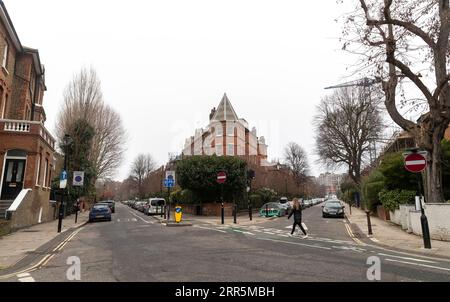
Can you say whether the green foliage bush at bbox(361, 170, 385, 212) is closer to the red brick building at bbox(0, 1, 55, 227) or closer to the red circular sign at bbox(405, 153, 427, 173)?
the red circular sign at bbox(405, 153, 427, 173)

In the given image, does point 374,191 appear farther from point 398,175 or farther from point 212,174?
point 212,174

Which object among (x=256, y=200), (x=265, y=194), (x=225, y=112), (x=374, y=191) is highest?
(x=225, y=112)

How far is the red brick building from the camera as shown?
20.6m

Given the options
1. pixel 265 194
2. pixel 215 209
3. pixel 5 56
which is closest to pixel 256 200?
pixel 265 194

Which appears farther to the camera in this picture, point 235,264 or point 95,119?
point 95,119

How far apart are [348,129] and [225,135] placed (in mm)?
30465

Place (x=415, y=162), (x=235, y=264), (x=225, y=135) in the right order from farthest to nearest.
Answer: (x=225, y=135), (x=415, y=162), (x=235, y=264)

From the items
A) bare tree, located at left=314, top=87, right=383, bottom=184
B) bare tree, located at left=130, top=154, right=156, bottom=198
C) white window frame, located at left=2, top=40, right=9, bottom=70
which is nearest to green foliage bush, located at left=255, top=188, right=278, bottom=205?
bare tree, located at left=314, top=87, right=383, bottom=184

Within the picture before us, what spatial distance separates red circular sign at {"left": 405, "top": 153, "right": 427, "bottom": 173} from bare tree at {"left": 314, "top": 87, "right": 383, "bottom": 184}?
25.3m

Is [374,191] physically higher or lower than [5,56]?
lower

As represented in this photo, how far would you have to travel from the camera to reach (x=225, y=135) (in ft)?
211

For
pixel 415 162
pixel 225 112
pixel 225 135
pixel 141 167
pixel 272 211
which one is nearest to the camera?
pixel 415 162

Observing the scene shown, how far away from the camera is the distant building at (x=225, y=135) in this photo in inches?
2530
